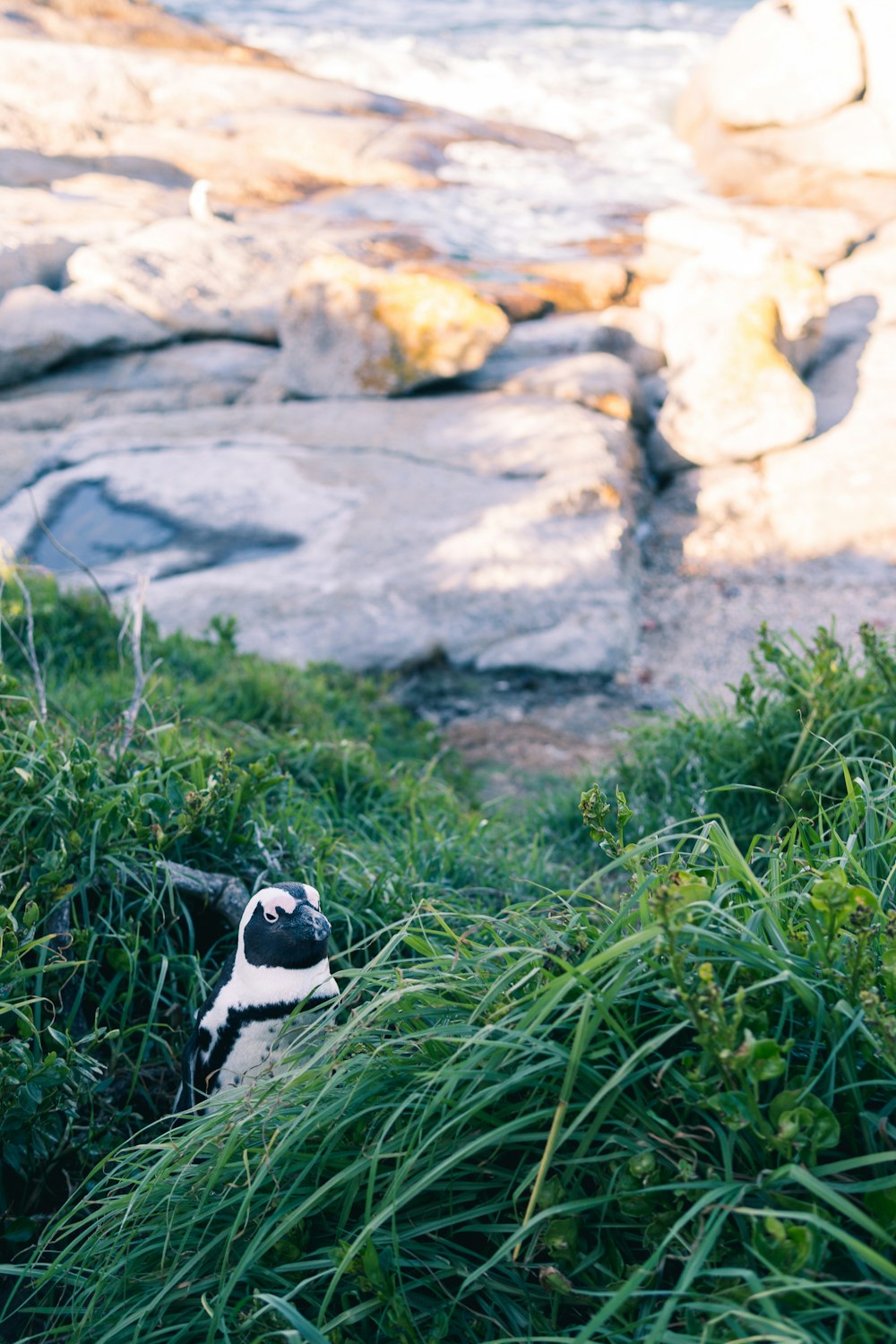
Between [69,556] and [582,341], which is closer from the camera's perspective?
[69,556]

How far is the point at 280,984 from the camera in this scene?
2021 mm

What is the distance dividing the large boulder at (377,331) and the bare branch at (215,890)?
6.73 m

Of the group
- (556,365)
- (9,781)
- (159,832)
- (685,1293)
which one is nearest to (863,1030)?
(685,1293)

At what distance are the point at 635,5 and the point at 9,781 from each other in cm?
3027

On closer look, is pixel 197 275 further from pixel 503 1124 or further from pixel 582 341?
pixel 503 1124

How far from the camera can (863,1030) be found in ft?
4.59

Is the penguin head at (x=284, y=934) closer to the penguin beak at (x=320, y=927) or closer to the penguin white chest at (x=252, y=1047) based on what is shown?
the penguin beak at (x=320, y=927)

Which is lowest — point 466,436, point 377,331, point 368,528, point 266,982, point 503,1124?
point 368,528

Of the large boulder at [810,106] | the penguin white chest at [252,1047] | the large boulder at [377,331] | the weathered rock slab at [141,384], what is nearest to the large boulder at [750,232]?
the large boulder at [810,106]

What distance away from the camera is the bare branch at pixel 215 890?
8.14 ft

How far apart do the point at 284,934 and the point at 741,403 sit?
311 inches

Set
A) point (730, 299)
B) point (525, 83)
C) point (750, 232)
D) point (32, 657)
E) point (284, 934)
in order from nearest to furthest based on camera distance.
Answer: point (284, 934), point (32, 657), point (730, 299), point (750, 232), point (525, 83)

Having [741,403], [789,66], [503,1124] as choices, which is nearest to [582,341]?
[741,403]

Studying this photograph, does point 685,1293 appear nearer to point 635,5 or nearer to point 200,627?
point 200,627
